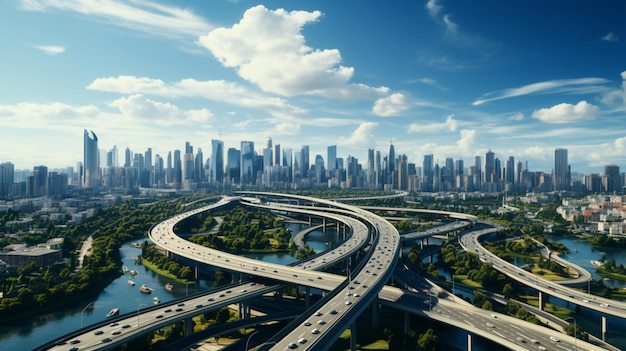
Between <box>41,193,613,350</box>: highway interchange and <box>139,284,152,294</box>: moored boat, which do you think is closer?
<box>41,193,613,350</box>: highway interchange

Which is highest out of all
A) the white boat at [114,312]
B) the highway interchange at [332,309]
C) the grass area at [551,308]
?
the highway interchange at [332,309]

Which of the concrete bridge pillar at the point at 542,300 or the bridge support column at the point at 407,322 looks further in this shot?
the concrete bridge pillar at the point at 542,300

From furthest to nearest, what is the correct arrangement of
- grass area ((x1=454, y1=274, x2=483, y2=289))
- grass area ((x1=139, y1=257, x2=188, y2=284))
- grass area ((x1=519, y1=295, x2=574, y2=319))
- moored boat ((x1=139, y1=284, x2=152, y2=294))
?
grass area ((x1=139, y1=257, x2=188, y2=284))
grass area ((x1=454, y1=274, x2=483, y2=289))
moored boat ((x1=139, y1=284, x2=152, y2=294))
grass area ((x1=519, y1=295, x2=574, y2=319))

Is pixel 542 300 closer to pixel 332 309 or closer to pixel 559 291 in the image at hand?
pixel 559 291

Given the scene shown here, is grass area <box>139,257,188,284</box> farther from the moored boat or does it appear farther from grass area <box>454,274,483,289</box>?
grass area <box>454,274,483,289</box>

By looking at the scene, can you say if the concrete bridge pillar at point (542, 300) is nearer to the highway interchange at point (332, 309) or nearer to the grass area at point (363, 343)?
the highway interchange at point (332, 309)

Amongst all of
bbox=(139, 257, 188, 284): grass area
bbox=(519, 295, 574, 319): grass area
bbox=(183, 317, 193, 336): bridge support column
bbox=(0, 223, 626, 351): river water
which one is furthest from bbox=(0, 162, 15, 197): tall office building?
bbox=(519, 295, 574, 319): grass area

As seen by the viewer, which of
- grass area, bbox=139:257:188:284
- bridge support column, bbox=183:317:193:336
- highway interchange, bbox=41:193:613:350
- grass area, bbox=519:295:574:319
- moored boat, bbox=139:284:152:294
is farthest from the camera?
grass area, bbox=139:257:188:284

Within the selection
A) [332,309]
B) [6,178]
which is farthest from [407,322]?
[6,178]

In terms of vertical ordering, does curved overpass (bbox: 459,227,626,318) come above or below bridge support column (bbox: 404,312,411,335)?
above

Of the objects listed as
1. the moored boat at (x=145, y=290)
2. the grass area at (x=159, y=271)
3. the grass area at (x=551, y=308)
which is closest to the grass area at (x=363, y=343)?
the grass area at (x=551, y=308)

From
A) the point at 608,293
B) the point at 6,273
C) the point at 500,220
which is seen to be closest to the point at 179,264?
the point at 6,273
